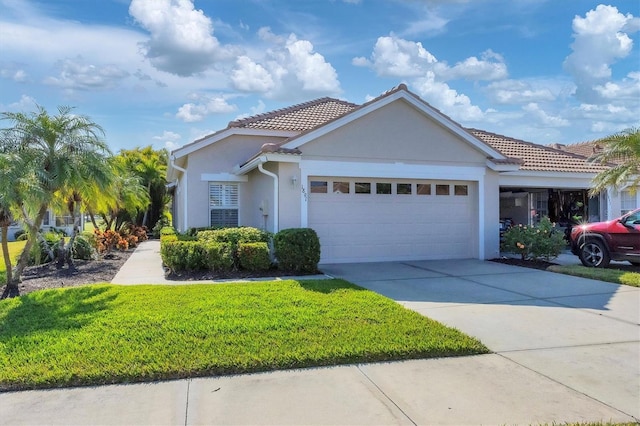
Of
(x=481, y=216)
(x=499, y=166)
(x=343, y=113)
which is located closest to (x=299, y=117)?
(x=343, y=113)

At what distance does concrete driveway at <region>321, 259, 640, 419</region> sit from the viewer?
471 cm

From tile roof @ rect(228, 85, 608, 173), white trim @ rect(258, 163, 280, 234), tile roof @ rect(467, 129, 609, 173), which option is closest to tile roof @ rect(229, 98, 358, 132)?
tile roof @ rect(228, 85, 608, 173)

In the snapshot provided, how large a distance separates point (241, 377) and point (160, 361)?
3.12ft

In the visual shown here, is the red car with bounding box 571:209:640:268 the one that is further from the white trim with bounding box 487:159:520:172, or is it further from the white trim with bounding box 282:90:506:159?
the white trim with bounding box 282:90:506:159

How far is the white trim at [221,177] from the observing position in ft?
49.1

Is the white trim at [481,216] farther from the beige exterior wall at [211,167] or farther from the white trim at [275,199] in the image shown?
the beige exterior wall at [211,167]

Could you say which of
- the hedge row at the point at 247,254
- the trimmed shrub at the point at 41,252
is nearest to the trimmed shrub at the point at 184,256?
the hedge row at the point at 247,254

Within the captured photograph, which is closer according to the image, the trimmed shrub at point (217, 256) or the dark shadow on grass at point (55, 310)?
the dark shadow on grass at point (55, 310)

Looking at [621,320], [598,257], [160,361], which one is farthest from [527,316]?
[598,257]

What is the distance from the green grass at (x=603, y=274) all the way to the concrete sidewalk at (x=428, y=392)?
3.69 m

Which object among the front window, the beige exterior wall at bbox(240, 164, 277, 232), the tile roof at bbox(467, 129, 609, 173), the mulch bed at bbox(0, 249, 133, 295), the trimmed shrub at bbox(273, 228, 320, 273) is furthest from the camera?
the tile roof at bbox(467, 129, 609, 173)

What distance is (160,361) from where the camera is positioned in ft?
15.9

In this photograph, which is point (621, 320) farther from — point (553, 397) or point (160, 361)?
point (160, 361)

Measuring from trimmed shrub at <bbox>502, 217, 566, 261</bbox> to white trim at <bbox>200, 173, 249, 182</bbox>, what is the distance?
8678 millimetres
